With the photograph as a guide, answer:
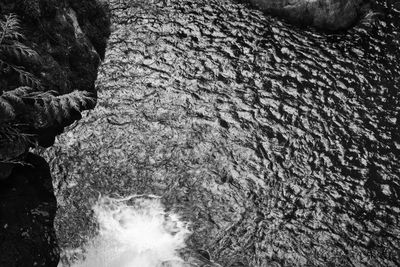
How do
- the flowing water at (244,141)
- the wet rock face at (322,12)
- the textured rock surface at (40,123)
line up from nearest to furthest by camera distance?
the textured rock surface at (40,123) < the flowing water at (244,141) < the wet rock face at (322,12)

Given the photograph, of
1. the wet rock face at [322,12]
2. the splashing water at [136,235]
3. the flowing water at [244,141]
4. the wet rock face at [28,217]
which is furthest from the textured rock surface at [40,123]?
the wet rock face at [322,12]

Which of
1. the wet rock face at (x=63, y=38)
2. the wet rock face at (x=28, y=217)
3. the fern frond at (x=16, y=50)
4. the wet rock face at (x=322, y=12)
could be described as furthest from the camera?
the wet rock face at (x=322, y=12)

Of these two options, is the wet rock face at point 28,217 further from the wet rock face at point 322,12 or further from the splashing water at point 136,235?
the wet rock face at point 322,12

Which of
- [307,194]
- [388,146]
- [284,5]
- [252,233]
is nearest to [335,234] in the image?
[307,194]

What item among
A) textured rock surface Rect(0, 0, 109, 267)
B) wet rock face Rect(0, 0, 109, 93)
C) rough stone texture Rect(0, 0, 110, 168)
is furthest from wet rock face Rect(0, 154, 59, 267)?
wet rock face Rect(0, 0, 109, 93)

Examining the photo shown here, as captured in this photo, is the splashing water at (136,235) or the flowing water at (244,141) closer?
the splashing water at (136,235)

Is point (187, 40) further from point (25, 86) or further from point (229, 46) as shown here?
point (25, 86)

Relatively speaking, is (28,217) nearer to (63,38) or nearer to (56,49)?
(56,49)
